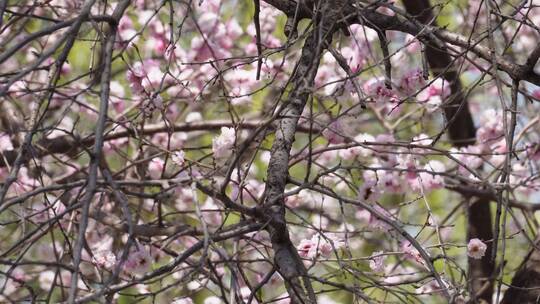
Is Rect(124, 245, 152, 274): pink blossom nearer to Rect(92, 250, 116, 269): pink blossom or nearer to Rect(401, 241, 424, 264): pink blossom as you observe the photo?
Rect(92, 250, 116, 269): pink blossom

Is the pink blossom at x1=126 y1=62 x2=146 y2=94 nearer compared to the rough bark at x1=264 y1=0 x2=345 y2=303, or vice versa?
the rough bark at x1=264 y1=0 x2=345 y2=303

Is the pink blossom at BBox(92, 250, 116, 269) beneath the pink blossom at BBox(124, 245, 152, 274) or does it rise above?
above

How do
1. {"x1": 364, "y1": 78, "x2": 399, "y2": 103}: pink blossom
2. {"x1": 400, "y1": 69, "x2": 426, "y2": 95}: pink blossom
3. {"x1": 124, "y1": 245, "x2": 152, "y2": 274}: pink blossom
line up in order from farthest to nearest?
{"x1": 400, "y1": 69, "x2": 426, "y2": 95}: pink blossom, {"x1": 364, "y1": 78, "x2": 399, "y2": 103}: pink blossom, {"x1": 124, "y1": 245, "x2": 152, "y2": 274}: pink blossom

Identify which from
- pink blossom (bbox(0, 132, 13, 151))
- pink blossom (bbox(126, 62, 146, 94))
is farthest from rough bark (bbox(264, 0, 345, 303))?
pink blossom (bbox(0, 132, 13, 151))

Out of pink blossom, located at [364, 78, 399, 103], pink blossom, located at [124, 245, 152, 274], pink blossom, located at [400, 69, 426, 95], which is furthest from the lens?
pink blossom, located at [400, 69, 426, 95]

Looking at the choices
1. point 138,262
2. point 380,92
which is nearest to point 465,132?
point 380,92

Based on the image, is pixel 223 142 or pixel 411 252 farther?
pixel 223 142

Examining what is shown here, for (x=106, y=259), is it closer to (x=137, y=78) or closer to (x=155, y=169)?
(x=137, y=78)

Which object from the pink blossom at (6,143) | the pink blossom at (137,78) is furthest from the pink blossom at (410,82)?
the pink blossom at (6,143)

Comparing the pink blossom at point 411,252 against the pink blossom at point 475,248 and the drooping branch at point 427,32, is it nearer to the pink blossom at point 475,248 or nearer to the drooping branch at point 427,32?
the pink blossom at point 475,248

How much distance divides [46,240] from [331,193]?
7.86ft

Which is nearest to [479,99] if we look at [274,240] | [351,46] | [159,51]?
[351,46]

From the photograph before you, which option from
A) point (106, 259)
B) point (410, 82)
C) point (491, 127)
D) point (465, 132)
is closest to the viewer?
point (106, 259)

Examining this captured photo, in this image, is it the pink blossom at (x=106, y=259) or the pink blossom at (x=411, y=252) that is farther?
the pink blossom at (x=106, y=259)
